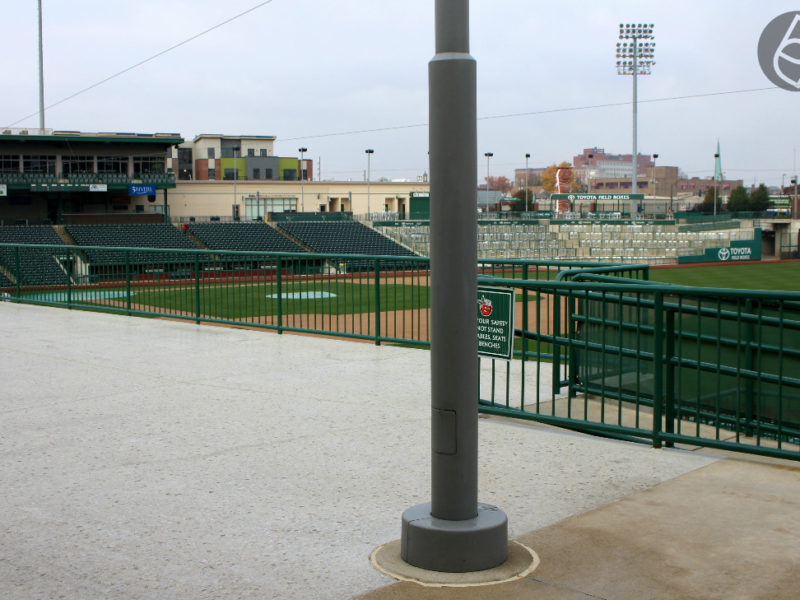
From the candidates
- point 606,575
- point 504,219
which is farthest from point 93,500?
point 504,219

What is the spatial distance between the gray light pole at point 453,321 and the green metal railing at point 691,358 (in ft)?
9.00

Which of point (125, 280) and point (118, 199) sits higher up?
point (118, 199)

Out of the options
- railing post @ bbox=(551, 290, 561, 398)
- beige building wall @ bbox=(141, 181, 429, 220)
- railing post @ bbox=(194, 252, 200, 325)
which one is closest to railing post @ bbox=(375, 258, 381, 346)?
railing post @ bbox=(194, 252, 200, 325)

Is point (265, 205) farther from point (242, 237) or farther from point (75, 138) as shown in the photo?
point (242, 237)

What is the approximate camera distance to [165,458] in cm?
662

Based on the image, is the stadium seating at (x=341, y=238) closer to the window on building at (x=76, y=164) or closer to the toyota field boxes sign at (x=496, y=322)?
the window on building at (x=76, y=164)

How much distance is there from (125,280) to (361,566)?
43.7ft

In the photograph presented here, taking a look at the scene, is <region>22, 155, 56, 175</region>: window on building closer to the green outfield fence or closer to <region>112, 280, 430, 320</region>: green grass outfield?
<region>112, 280, 430, 320</region>: green grass outfield

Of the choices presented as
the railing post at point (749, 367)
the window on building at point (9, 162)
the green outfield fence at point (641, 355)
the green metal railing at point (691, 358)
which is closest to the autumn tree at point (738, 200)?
the window on building at point (9, 162)

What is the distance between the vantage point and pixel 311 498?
222 inches

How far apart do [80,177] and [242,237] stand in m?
14.9

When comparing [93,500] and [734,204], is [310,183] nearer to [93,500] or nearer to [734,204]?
[734,204]

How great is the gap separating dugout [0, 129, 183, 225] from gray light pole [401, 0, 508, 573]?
2503 inches

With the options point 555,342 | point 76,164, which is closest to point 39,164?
point 76,164
